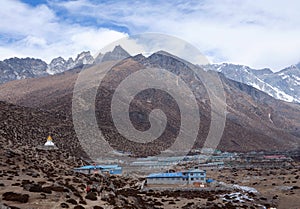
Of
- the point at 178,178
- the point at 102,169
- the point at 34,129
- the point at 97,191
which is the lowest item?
the point at 178,178

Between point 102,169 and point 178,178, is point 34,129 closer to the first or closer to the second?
point 102,169

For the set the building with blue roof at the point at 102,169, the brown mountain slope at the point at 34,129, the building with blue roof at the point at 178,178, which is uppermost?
the brown mountain slope at the point at 34,129

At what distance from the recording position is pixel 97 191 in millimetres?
28281

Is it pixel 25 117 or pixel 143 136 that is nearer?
pixel 25 117

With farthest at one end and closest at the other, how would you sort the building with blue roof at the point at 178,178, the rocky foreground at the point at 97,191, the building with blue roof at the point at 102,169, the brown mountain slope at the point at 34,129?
the brown mountain slope at the point at 34,129 → the building with blue roof at the point at 178,178 → the building with blue roof at the point at 102,169 → the rocky foreground at the point at 97,191

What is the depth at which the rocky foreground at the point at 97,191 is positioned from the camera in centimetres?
2192

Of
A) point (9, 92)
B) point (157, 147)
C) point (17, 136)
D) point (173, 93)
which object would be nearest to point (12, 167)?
point (17, 136)

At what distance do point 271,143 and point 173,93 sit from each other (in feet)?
187

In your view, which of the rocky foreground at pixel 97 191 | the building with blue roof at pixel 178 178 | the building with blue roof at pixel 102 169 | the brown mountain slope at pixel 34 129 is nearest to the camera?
the rocky foreground at pixel 97 191

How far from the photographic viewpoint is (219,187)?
48219 mm

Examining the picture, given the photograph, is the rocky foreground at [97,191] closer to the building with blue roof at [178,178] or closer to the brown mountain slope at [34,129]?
the building with blue roof at [178,178]

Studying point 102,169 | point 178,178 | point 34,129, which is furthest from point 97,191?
point 34,129

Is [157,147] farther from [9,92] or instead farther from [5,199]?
[9,92]

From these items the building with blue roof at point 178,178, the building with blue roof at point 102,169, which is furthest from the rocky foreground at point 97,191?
the building with blue roof at point 102,169
